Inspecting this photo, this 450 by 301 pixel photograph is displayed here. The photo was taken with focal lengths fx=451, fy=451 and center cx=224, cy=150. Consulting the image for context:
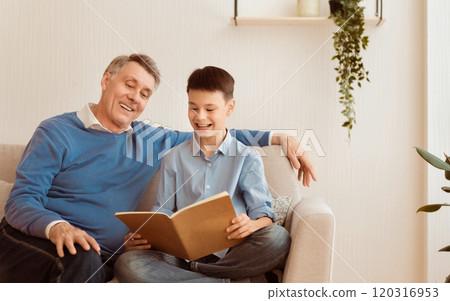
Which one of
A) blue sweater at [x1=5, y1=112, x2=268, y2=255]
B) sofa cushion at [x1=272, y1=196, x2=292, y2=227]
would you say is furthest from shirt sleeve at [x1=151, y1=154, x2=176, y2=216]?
sofa cushion at [x1=272, y1=196, x2=292, y2=227]

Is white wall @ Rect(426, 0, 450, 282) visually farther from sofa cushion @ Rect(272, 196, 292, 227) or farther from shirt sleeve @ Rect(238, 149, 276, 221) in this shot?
shirt sleeve @ Rect(238, 149, 276, 221)

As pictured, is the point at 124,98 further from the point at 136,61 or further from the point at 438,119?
the point at 438,119

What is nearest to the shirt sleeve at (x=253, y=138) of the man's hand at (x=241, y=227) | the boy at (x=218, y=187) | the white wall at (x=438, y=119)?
the boy at (x=218, y=187)

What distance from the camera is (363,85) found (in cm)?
178

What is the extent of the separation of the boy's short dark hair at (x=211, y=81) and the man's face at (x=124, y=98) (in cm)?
18

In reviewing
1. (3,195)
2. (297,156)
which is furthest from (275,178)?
(3,195)

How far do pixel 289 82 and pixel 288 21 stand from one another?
23 cm

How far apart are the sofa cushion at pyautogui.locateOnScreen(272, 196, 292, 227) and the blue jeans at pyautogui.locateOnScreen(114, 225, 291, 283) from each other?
195 mm

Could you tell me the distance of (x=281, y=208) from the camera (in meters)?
1.41
